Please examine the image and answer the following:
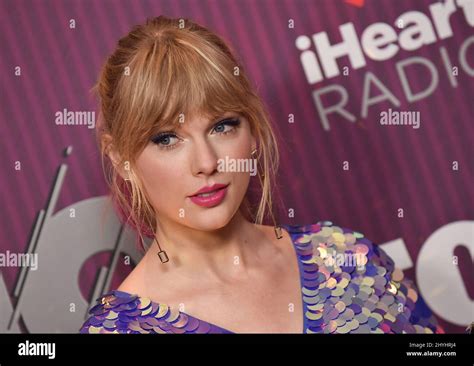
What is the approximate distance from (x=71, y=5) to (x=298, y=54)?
65 centimetres

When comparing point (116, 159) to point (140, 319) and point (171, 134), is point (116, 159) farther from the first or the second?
point (140, 319)

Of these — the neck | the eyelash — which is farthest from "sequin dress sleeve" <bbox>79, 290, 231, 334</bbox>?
the eyelash

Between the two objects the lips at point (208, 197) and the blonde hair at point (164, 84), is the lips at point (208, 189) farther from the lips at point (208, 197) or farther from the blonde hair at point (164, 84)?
the blonde hair at point (164, 84)

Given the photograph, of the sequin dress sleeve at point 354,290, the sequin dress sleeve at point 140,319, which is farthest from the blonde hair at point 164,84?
the sequin dress sleeve at point 354,290

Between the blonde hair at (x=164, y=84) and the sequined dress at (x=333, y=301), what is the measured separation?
0.89ft

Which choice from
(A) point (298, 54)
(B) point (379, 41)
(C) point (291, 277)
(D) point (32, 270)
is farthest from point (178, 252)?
(B) point (379, 41)

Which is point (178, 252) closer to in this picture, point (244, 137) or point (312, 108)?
point (244, 137)

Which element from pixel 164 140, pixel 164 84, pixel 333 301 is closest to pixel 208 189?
pixel 164 140

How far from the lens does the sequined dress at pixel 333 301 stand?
170 centimetres

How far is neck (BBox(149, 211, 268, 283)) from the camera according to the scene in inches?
71.2

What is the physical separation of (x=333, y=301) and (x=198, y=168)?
444mm

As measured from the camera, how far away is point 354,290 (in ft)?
6.07

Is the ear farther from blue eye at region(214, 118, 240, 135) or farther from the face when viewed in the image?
blue eye at region(214, 118, 240, 135)

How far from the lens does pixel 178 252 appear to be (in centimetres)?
182
